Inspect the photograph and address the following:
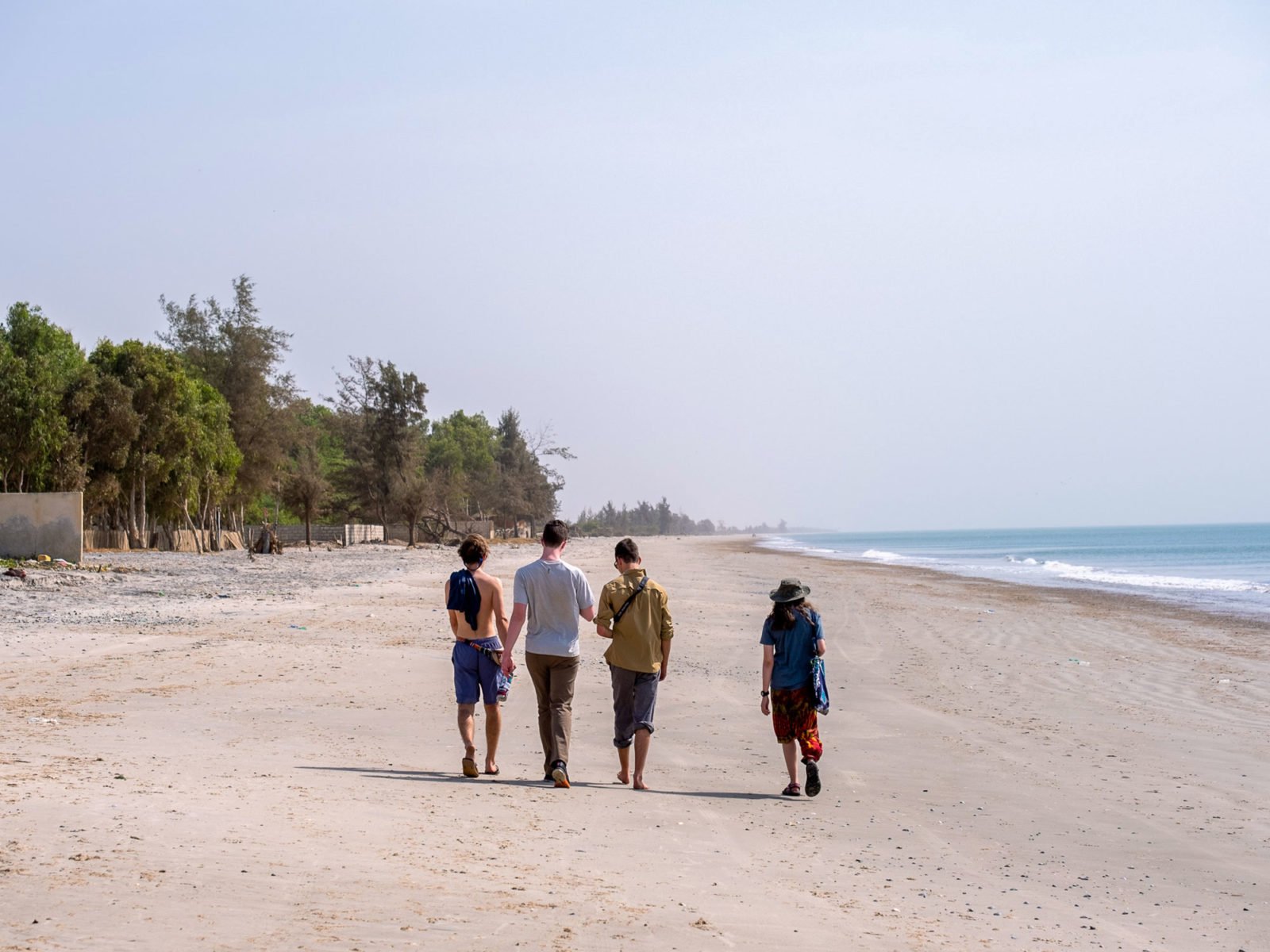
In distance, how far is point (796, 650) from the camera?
824 centimetres

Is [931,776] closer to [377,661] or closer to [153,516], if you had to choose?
[377,661]

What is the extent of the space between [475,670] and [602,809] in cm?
149

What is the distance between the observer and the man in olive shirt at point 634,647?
797cm

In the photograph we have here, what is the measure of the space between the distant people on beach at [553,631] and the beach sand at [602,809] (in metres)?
0.39

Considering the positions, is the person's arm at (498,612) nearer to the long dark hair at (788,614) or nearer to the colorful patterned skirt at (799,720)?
the long dark hair at (788,614)

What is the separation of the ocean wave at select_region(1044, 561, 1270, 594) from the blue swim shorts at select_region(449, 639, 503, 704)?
34574mm

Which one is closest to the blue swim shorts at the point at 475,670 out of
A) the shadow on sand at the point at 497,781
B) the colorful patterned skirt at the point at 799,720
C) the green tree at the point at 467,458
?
the shadow on sand at the point at 497,781

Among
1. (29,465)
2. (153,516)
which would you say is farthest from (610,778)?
(153,516)

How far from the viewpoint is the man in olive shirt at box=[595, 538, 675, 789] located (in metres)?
7.97

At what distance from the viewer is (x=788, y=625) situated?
324 inches

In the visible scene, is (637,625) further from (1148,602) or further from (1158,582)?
(1158,582)

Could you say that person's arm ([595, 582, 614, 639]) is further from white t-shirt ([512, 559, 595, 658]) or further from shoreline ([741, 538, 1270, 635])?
shoreline ([741, 538, 1270, 635])

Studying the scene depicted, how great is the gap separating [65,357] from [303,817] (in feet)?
163

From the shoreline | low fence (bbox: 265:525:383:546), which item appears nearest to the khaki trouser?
the shoreline
